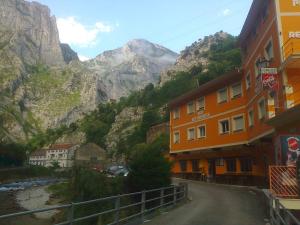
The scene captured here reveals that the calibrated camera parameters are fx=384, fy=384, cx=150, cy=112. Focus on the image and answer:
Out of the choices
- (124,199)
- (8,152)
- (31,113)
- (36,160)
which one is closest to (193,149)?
(124,199)

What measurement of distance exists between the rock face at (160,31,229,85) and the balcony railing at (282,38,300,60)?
95001 millimetres

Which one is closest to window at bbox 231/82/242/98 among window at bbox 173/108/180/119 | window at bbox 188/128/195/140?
window at bbox 188/128/195/140

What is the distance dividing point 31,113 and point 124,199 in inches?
7311

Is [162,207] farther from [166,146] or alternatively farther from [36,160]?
[36,160]

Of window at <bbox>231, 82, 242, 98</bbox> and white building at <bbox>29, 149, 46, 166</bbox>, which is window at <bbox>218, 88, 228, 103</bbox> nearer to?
window at <bbox>231, 82, 242, 98</bbox>

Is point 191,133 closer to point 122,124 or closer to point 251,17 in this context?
point 251,17

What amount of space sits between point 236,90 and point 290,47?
12.6 meters

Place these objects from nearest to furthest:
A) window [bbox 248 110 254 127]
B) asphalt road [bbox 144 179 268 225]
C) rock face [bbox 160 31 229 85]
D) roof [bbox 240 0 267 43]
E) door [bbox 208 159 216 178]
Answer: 1. asphalt road [bbox 144 179 268 225]
2. roof [bbox 240 0 267 43]
3. window [bbox 248 110 254 127]
4. door [bbox 208 159 216 178]
5. rock face [bbox 160 31 229 85]

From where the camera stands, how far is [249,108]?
103 feet

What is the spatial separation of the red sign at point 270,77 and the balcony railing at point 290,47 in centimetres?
103

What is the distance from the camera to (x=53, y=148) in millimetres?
140125

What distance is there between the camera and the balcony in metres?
20.7

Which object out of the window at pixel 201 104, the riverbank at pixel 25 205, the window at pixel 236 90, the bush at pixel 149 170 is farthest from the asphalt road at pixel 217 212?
the riverbank at pixel 25 205

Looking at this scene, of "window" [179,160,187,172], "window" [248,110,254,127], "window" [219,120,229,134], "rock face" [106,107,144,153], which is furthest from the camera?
"rock face" [106,107,144,153]
